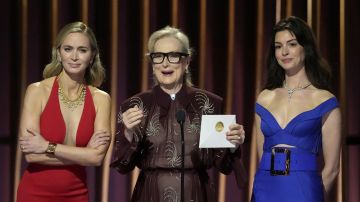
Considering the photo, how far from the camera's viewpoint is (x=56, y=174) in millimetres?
2875

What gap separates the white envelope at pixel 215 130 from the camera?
252 cm

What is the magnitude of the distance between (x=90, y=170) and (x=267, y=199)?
75.8 inches

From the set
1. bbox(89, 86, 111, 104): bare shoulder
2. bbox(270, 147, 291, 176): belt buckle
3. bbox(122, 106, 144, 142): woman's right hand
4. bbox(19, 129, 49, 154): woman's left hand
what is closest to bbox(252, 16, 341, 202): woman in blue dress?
bbox(270, 147, 291, 176): belt buckle

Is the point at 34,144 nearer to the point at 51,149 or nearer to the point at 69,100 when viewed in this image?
the point at 51,149

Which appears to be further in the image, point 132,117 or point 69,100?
point 69,100

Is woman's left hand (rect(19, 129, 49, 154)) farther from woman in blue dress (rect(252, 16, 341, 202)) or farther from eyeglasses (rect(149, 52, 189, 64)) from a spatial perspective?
woman in blue dress (rect(252, 16, 341, 202))

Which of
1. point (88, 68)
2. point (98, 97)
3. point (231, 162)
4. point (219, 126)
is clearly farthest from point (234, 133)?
point (88, 68)

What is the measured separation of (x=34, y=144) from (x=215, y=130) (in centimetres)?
82

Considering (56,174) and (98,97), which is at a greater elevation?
(98,97)

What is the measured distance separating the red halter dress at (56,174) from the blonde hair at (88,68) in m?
0.15
